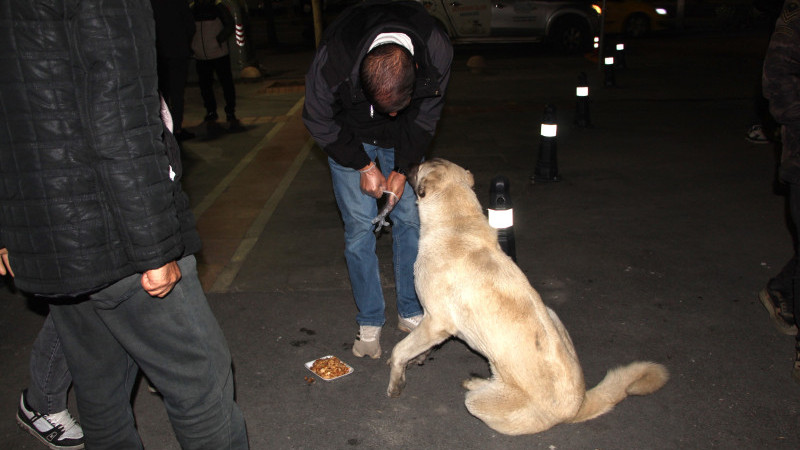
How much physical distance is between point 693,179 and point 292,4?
116 ft

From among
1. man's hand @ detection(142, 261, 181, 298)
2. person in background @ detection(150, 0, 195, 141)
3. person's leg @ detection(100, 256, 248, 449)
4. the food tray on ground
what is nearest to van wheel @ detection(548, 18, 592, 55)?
person in background @ detection(150, 0, 195, 141)

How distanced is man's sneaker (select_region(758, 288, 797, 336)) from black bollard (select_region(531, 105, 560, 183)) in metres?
3.25

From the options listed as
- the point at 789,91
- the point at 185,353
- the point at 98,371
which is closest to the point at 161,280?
the point at 185,353

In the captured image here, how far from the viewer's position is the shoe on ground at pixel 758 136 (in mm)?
8680

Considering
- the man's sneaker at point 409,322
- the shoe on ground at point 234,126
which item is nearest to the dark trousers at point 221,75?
the shoe on ground at point 234,126

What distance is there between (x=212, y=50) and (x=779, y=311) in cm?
940

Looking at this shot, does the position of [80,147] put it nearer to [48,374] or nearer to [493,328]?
[48,374]

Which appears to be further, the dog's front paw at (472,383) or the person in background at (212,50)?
the person in background at (212,50)

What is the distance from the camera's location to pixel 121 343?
225 cm

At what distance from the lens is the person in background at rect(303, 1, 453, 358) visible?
3.04 metres

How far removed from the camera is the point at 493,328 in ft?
10.2

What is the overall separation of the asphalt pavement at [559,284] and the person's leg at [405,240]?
299 mm

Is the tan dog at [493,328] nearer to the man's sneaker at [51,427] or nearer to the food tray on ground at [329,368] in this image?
the food tray on ground at [329,368]

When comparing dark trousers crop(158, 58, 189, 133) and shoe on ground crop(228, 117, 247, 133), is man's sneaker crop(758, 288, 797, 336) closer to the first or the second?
dark trousers crop(158, 58, 189, 133)
